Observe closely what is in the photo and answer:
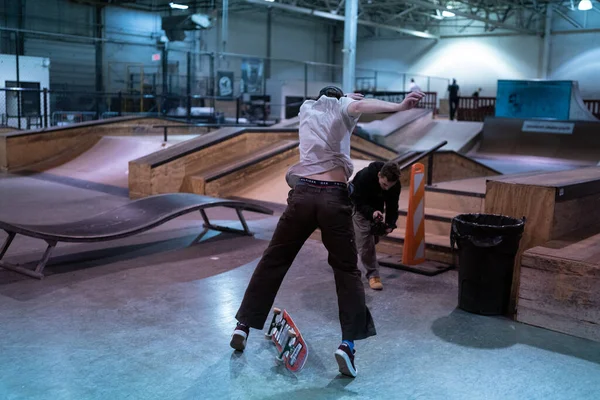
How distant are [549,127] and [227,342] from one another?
63.1 feet

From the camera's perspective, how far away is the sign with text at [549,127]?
20.8 m

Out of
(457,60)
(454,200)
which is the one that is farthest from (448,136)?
(457,60)

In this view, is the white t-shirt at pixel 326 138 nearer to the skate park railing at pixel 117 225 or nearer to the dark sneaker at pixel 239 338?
the dark sneaker at pixel 239 338

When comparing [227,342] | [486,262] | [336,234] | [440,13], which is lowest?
[227,342]

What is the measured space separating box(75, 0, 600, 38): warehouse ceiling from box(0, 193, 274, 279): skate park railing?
73.0 ft

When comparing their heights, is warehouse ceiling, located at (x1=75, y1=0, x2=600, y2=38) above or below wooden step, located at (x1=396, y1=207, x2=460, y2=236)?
above

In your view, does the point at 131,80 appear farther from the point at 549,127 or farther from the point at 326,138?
the point at 326,138

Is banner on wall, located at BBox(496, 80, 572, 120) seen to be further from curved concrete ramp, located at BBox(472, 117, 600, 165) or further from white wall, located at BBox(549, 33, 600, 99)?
white wall, located at BBox(549, 33, 600, 99)

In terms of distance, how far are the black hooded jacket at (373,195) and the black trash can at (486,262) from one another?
62 centimetres

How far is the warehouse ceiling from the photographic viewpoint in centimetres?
3250

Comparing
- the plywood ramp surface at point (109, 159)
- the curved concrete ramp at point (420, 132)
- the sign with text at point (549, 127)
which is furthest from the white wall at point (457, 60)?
the plywood ramp surface at point (109, 159)

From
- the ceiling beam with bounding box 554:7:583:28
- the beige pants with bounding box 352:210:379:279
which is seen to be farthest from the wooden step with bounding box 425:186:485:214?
the ceiling beam with bounding box 554:7:583:28

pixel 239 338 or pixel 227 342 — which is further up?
pixel 239 338

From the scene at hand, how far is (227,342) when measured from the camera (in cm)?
450
